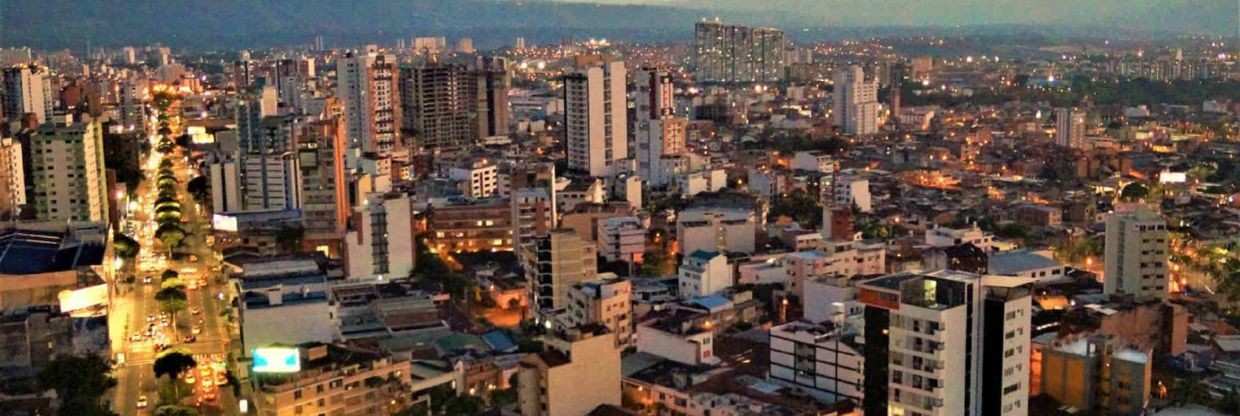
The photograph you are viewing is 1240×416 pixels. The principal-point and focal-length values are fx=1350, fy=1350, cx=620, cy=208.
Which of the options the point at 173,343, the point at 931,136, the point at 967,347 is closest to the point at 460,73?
the point at 931,136

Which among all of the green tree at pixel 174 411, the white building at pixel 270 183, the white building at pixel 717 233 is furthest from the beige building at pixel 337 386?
the white building at pixel 270 183

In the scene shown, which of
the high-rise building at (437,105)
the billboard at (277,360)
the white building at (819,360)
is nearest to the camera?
the billboard at (277,360)

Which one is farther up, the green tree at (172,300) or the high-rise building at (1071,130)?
the high-rise building at (1071,130)

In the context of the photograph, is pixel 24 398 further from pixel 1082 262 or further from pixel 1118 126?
pixel 1118 126

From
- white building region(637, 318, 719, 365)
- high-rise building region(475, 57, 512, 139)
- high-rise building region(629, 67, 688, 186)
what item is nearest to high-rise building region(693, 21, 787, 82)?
high-rise building region(475, 57, 512, 139)

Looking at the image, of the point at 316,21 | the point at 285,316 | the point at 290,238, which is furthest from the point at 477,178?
the point at 316,21

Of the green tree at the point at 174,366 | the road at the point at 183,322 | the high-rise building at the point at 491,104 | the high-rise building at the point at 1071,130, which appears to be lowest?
the road at the point at 183,322

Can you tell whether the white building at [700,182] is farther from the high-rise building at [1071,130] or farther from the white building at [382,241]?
the high-rise building at [1071,130]

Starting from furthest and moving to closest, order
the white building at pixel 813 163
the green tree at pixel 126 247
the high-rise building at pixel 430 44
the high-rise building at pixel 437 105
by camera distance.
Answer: the high-rise building at pixel 430 44 → the high-rise building at pixel 437 105 → the white building at pixel 813 163 → the green tree at pixel 126 247
